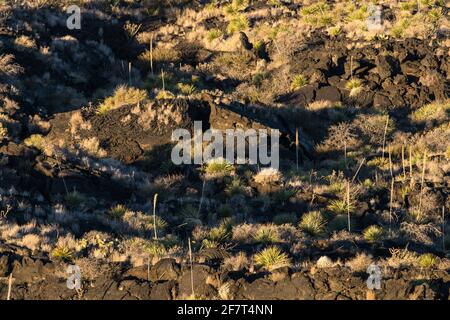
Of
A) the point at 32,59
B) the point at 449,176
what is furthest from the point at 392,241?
the point at 32,59

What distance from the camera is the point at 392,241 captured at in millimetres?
16344

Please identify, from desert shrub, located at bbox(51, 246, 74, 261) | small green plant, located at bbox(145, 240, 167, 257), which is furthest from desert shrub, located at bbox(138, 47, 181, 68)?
desert shrub, located at bbox(51, 246, 74, 261)

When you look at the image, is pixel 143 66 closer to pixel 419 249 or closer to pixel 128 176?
pixel 128 176

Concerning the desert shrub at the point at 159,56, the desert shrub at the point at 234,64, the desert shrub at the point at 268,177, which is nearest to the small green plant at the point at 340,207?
the desert shrub at the point at 268,177

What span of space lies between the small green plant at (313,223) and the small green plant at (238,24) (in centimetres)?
1612

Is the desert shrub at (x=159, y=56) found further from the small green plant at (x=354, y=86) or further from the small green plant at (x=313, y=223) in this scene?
the small green plant at (x=313, y=223)

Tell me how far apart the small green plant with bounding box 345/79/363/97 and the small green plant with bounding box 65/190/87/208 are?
1229cm

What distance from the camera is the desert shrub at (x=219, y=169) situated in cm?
1956

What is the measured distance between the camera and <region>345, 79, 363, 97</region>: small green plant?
2678 centimetres

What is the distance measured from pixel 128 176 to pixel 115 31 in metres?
13.7

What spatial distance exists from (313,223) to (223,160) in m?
3.80

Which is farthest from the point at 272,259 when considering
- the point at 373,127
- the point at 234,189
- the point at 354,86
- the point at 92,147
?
the point at 354,86

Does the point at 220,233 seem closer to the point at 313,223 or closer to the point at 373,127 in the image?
the point at 313,223

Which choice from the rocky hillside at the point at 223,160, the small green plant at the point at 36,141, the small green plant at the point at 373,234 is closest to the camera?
the rocky hillside at the point at 223,160
